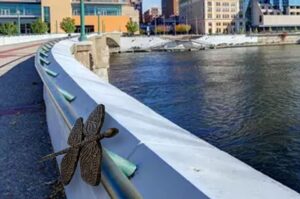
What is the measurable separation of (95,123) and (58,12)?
384ft

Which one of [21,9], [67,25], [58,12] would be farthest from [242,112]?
[21,9]

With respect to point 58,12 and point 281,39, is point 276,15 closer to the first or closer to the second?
point 281,39

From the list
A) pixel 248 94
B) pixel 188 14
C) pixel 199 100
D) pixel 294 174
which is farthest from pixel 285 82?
pixel 188 14

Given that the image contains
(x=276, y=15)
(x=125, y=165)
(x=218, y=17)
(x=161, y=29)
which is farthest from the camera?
(x=161, y=29)

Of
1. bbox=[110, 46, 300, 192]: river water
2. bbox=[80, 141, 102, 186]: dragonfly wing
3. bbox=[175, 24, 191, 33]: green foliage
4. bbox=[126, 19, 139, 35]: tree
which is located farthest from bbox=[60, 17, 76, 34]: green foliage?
bbox=[80, 141, 102, 186]: dragonfly wing

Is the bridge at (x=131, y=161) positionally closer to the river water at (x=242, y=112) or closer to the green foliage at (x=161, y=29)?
the river water at (x=242, y=112)

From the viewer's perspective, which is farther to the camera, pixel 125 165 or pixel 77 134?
pixel 77 134

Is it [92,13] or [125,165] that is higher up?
[92,13]

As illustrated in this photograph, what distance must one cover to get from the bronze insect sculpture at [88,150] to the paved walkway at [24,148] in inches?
43.9

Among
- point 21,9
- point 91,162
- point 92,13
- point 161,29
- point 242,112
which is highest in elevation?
point 161,29

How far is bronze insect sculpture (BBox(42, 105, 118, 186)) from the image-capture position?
10.8 ft

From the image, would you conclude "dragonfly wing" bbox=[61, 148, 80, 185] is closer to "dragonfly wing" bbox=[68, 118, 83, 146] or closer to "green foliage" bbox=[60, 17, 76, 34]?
"dragonfly wing" bbox=[68, 118, 83, 146]

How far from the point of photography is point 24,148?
21.7 feet

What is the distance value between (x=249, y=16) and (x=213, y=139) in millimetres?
165406
